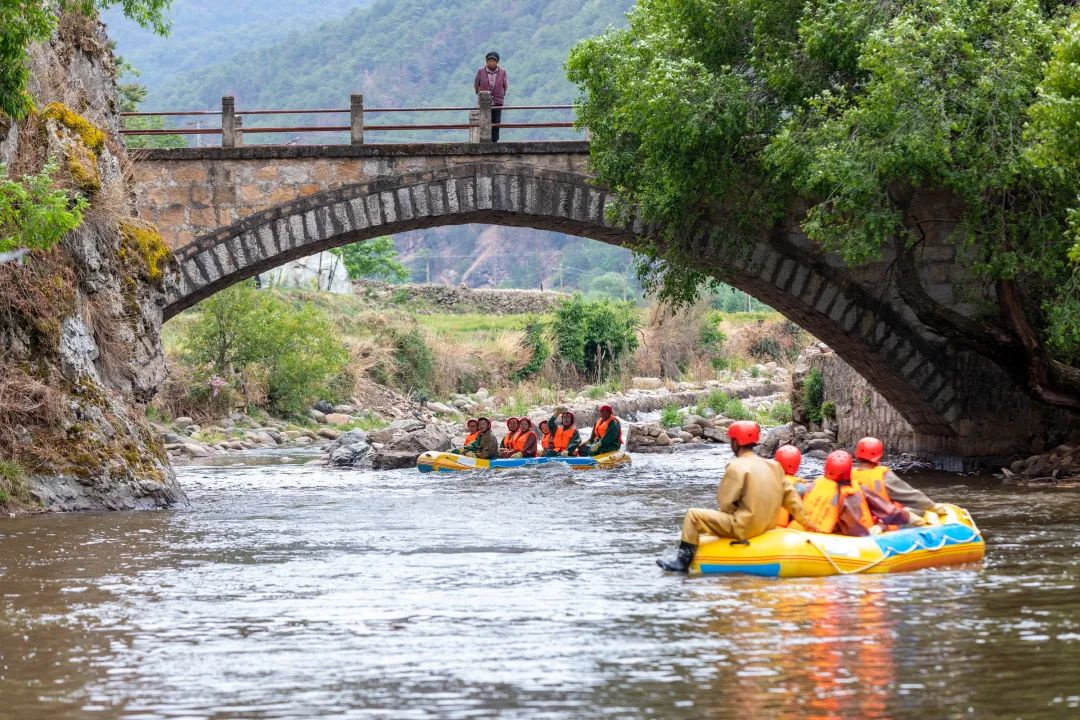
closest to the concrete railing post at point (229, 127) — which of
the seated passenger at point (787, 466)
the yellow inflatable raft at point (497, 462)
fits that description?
the yellow inflatable raft at point (497, 462)

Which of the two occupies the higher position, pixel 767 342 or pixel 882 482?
pixel 882 482

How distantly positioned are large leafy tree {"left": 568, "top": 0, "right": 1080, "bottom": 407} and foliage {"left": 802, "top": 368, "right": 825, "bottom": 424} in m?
6.25

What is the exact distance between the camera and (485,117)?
2344 centimetres

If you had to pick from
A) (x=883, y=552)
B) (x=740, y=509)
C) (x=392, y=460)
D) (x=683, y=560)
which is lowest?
(x=392, y=460)

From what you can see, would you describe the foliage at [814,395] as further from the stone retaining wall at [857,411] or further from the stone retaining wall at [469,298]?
the stone retaining wall at [469,298]

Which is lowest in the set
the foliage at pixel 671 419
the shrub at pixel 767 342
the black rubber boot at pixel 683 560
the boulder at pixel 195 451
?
the boulder at pixel 195 451

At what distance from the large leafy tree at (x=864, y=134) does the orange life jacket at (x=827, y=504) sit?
4487mm

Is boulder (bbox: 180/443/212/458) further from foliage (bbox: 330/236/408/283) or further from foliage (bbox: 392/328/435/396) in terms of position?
foliage (bbox: 330/236/408/283)

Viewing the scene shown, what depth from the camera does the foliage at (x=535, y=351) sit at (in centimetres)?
4362

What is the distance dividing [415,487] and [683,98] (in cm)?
658

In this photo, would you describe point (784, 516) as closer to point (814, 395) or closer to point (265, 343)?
point (814, 395)

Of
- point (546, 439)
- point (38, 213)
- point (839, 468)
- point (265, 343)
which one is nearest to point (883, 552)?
point (839, 468)

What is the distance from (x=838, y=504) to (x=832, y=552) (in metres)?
0.81

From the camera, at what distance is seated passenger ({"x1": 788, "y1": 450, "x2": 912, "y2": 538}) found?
1220cm
